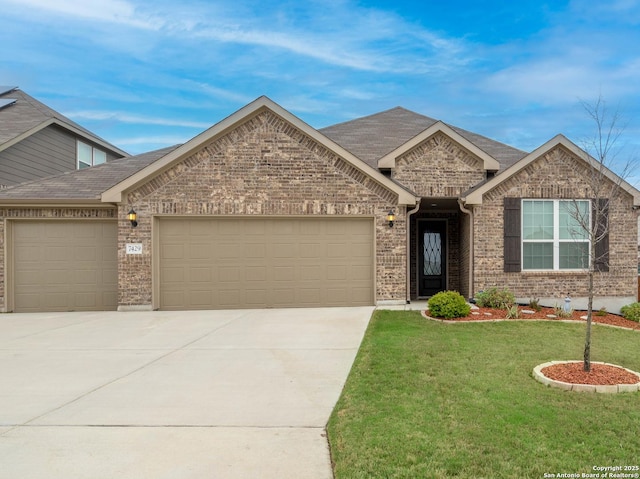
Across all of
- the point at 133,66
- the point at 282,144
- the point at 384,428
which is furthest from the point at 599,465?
the point at 133,66

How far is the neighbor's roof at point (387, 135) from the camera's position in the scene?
48.9ft

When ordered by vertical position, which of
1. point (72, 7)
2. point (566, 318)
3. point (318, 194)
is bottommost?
point (566, 318)

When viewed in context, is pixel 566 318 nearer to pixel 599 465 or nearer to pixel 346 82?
pixel 599 465

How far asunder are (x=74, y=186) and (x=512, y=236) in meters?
12.4

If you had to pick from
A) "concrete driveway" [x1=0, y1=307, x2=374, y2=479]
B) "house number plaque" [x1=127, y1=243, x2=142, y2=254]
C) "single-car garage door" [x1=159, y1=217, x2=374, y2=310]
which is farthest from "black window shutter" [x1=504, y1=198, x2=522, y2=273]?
"house number plaque" [x1=127, y1=243, x2=142, y2=254]

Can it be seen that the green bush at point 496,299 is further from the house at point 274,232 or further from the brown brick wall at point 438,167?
the brown brick wall at point 438,167

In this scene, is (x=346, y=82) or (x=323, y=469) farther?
(x=346, y=82)

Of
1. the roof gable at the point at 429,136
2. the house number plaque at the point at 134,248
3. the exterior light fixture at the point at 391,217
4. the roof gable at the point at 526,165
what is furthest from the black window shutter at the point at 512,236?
the house number plaque at the point at 134,248

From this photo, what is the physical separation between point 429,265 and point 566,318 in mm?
4864

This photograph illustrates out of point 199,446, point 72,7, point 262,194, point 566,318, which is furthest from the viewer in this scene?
point 72,7

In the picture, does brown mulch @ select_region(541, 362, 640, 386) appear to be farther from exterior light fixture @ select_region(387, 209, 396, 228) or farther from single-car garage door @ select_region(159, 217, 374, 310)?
single-car garage door @ select_region(159, 217, 374, 310)

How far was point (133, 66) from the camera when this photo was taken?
2461cm

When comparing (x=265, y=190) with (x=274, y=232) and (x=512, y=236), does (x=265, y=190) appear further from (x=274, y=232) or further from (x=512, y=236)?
(x=512, y=236)

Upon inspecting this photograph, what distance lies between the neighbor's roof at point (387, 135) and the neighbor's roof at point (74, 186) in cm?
644
